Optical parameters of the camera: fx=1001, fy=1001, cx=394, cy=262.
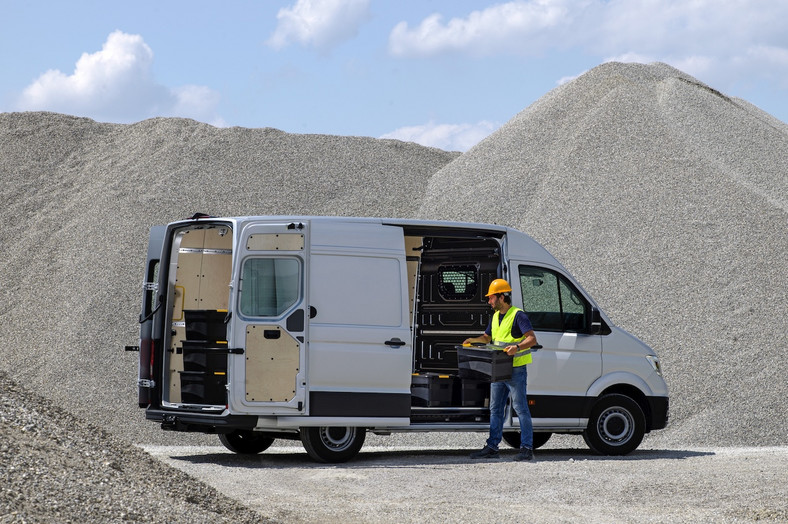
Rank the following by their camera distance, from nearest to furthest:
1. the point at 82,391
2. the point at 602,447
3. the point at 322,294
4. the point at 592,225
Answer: the point at 322,294 → the point at 602,447 → the point at 82,391 → the point at 592,225

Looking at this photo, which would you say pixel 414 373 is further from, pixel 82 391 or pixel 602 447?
pixel 82 391

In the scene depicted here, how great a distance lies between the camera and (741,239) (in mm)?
23984

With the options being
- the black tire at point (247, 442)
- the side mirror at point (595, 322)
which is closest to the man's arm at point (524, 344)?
the side mirror at point (595, 322)

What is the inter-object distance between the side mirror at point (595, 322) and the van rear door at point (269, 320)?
135 inches

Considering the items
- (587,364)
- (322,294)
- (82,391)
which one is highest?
(322,294)

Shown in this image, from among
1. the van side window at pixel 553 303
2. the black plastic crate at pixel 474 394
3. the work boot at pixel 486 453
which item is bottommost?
the work boot at pixel 486 453

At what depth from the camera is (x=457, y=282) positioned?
11.5 meters

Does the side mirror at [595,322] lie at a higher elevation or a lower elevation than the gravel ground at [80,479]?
higher

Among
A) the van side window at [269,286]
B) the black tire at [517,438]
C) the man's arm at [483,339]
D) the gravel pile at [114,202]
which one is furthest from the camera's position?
the gravel pile at [114,202]

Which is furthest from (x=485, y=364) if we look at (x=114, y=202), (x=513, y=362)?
(x=114, y=202)

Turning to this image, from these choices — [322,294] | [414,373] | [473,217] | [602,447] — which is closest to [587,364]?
[602,447]

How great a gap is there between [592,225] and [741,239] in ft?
12.3

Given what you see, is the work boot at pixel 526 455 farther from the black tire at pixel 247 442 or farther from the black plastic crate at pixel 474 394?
the black tire at pixel 247 442

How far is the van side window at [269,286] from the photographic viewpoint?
32.1 ft
